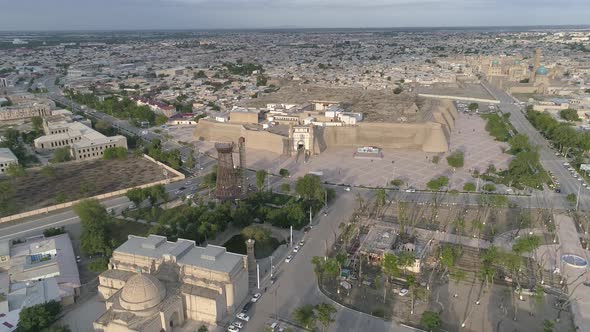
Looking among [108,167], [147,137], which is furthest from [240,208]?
[147,137]

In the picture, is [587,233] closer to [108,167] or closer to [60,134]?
[108,167]

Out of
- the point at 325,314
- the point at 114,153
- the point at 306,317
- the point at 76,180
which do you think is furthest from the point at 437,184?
the point at 114,153

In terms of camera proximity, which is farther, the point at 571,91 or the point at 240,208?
the point at 571,91

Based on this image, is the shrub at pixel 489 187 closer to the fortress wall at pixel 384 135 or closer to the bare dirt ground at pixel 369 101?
the fortress wall at pixel 384 135

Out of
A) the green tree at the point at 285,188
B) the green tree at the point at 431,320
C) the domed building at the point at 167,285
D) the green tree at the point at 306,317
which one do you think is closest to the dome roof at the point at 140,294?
the domed building at the point at 167,285

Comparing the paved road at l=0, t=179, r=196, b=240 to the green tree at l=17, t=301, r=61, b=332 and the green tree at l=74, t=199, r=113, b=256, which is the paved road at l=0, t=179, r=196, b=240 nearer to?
the green tree at l=74, t=199, r=113, b=256

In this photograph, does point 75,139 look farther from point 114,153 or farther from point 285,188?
point 285,188
